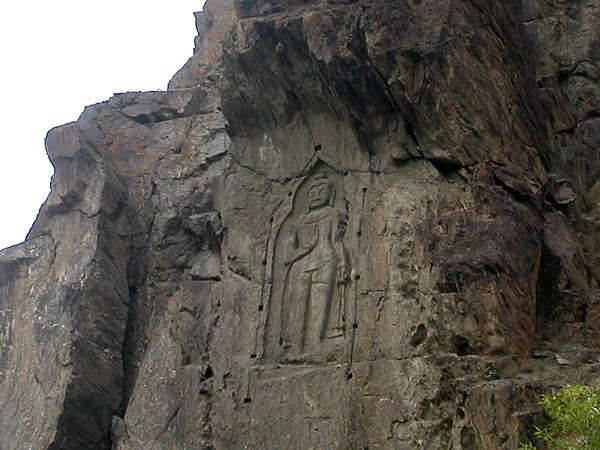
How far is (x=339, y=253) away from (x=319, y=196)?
948 millimetres

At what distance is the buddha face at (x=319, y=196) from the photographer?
43.7 ft

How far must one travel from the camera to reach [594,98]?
14.4 meters

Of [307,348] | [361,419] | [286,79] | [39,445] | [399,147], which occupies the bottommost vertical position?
[39,445]

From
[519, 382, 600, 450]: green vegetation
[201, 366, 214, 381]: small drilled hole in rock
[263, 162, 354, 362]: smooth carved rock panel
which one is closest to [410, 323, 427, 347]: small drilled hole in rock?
[263, 162, 354, 362]: smooth carved rock panel

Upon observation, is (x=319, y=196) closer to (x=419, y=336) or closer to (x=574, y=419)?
(x=419, y=336)

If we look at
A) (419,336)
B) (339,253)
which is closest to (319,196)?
(339,253)

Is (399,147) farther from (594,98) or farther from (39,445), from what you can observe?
(39,445)

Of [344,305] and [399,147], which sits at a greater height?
[399,147]

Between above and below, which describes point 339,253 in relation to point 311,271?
above

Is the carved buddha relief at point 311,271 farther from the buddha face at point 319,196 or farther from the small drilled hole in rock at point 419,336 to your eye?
the small drilled hole in rock at point 419,336

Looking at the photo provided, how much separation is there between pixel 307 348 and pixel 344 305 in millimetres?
792

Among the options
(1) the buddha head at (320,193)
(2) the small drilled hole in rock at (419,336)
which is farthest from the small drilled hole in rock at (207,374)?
(2) the small drilled hole in rock at (419,336)

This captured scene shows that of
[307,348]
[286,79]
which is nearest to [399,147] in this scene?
[286,79]

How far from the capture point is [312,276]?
42.8 feet
